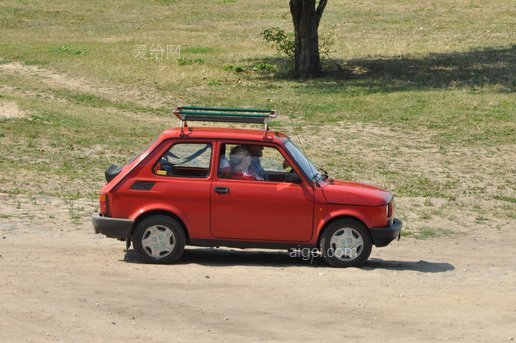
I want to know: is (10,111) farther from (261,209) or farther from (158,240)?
(261,209)

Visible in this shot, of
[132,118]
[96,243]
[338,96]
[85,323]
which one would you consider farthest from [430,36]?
[85,323]

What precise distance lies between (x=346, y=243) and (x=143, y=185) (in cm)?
240

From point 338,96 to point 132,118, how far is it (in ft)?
19.6

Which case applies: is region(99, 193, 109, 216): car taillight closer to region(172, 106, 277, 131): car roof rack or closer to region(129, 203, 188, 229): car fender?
region(129, 203, 188, 229): car fender

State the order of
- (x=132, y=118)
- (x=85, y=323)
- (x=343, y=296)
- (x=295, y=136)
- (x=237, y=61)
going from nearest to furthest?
(x=85, y=323)
(x=343, y=296)
(x=295, y=136)
(x=132, y=118)
(x=237, y=61)

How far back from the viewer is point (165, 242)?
12.3 m

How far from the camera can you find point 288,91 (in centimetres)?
3038

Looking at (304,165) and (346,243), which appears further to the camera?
(304,165)

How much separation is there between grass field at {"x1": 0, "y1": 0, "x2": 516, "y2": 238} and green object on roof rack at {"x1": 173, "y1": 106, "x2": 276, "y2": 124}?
3.47 meters

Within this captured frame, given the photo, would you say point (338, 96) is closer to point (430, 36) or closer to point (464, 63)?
point (464, 63)

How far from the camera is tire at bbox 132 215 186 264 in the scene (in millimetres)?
12289

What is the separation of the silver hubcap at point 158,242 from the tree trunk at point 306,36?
2074 centimetres

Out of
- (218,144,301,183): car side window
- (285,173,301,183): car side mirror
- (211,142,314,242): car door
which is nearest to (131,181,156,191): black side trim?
(211,142,314,242): car door

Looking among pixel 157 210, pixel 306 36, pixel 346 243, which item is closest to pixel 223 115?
pixel 157 210
